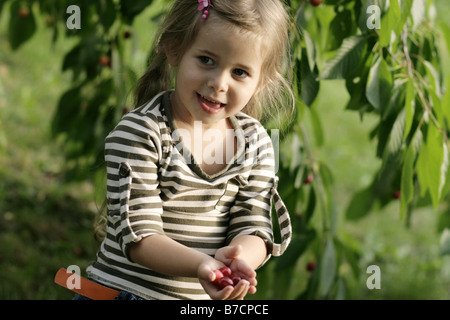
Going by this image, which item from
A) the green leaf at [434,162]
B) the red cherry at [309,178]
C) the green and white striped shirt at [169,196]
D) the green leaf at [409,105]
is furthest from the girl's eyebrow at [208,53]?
the red cherry at [309,178]

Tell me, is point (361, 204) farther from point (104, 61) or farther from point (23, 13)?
point (23, 13)

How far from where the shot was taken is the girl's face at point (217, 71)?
1204mm

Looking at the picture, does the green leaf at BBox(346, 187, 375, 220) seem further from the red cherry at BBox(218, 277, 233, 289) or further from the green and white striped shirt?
the red cherry at BBox(218, 277, 233, 289)

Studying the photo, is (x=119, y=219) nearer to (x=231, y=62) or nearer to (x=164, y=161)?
(x=164, y=161)

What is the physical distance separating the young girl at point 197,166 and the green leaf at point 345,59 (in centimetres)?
34

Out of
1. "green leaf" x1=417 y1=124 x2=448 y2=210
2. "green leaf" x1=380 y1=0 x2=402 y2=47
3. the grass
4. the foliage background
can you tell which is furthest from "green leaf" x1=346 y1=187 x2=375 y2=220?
the grass

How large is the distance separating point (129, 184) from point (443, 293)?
233cm

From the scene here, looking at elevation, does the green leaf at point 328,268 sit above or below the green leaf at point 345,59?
below

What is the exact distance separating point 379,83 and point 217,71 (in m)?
0.62

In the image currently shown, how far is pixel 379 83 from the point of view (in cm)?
167

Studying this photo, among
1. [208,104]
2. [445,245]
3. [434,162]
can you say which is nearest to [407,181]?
[434,162]

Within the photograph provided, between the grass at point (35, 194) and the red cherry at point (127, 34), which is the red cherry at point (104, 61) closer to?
the red cherry at point (127, 34)

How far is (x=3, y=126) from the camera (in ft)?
12.5

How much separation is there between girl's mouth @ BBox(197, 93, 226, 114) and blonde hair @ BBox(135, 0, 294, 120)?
0.35 ft
